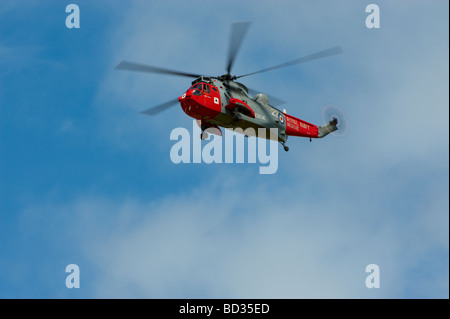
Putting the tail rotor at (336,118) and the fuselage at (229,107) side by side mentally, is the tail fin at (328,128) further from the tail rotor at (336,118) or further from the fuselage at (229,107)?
the fuselage at (229,107)

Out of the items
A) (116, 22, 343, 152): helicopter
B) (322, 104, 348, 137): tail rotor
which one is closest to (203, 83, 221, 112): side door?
(116, 22, 343, 152): helicopter

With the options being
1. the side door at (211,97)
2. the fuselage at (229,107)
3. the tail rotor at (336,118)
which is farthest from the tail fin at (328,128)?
the side door at (211,97)

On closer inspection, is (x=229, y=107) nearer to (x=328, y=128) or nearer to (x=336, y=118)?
(x=328, y=128)

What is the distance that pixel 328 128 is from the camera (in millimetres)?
57812

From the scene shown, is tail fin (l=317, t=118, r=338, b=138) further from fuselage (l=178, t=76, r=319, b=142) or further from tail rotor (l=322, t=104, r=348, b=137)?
fuselage (l=178, t=76, r=319, b=142)

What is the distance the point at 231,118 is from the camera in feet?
151

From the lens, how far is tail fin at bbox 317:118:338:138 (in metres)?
56.9

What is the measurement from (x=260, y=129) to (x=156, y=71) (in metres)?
9.59

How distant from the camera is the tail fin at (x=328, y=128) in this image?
5688 cm

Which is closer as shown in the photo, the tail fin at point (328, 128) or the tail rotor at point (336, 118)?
the tail fin at point (328, 128)

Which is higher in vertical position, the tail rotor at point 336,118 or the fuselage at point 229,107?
the tail rotor at point 336,118

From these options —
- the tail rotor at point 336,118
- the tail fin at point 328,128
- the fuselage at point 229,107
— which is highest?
the tail rotor at point 336,118
